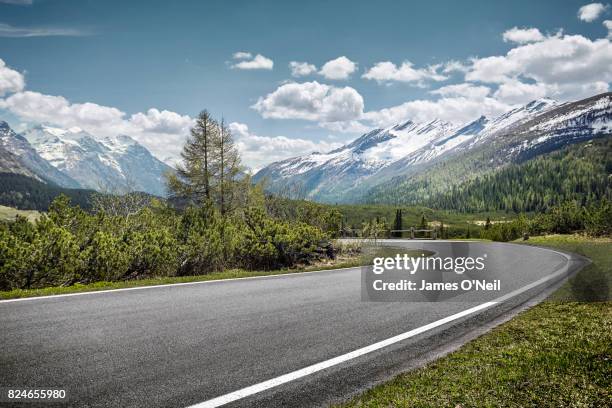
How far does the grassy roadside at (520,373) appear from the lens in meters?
3.69

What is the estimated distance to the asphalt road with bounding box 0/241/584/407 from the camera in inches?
157

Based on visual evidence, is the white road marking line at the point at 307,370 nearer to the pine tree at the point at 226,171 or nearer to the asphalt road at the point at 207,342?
the asphalt road at the point at 207,342

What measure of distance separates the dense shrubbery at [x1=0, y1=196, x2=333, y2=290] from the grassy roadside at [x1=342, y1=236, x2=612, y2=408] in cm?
946

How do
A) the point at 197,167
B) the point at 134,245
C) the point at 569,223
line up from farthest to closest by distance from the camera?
1. the point at 569,223
2. the point at 197,167
3. the point at 134,245

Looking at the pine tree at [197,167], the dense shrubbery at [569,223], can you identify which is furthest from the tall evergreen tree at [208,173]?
the dense shrubbery at [569,223]

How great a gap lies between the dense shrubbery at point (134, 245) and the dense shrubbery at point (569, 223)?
55.4 m

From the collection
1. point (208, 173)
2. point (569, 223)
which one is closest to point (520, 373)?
point (208, 173)

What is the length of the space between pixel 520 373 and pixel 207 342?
3840 millimetres

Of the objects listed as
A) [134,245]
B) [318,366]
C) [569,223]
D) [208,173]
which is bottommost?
[569,223]

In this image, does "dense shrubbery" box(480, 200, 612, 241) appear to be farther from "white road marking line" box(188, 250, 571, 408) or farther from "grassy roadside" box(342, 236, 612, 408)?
"grassy roadside" box(342, 236, 612, 408)

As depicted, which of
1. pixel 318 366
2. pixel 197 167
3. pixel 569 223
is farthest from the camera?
pixel 569 223

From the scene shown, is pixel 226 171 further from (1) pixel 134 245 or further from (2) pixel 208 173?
(1) pixel 134 245

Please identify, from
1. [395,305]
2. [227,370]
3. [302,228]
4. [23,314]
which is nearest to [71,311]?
[23,314]

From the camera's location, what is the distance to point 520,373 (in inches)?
169
